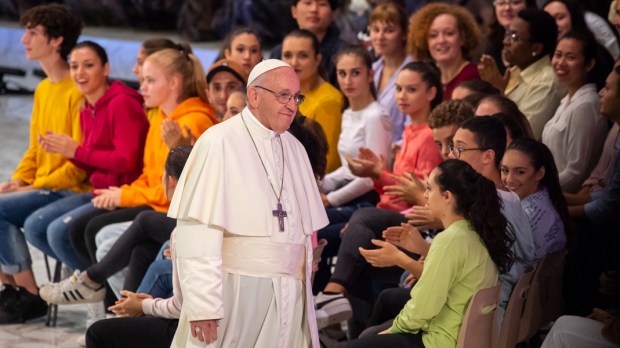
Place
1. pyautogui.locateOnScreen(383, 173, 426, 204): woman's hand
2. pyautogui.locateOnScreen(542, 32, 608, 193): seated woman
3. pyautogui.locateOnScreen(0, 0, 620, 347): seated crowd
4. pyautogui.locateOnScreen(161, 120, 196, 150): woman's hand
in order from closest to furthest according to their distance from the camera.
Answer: pyautogui.locateOnScreen(0, 0, 620, 347): seated crowd, pyautogui.locateOnScreen(383, 173, 426, 204): woman's hand, pyautogui.locateOnScreen(542, 32, 608, 193): seated woman, pyautogui.locateOnScreen(161, 120, 196, 150): woman's hand

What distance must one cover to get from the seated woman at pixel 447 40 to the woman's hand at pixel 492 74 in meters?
0.13

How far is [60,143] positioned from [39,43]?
→ 840 millimetres

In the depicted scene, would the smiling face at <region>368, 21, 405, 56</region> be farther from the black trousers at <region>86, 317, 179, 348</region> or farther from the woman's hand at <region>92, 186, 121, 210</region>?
the black trousers at <region>86, 317, 179, 348</region>

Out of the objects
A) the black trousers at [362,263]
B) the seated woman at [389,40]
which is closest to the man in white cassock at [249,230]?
the black trousers at [362,263]

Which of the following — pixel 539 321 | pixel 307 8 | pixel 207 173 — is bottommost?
pixel 539 321

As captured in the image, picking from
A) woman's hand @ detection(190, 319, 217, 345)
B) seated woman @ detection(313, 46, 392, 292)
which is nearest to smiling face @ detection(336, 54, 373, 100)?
seated woman @ detection(313, 46, 392, 292)

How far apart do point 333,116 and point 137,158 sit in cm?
119

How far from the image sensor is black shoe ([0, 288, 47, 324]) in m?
6.55

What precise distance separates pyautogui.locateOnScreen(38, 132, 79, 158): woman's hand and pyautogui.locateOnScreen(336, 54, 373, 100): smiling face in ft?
5.37

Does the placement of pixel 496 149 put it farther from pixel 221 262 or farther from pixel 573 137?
pixel 221 262

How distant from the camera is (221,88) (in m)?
6.50

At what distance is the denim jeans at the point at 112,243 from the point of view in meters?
6.11

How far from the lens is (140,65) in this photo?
6984mm

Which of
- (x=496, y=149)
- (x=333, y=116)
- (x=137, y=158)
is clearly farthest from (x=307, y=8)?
(x=496, y=149)
